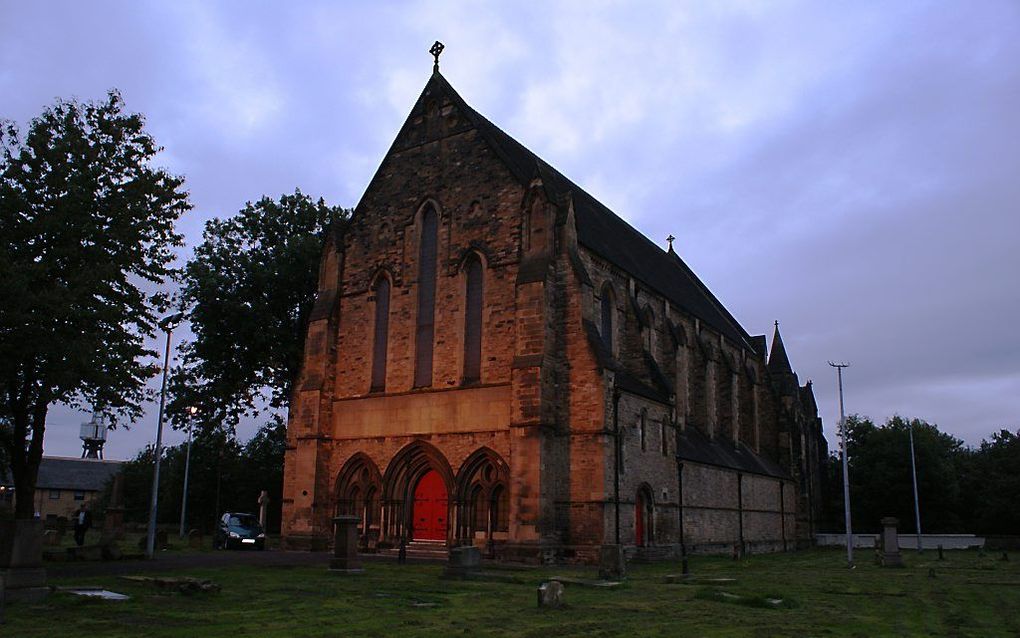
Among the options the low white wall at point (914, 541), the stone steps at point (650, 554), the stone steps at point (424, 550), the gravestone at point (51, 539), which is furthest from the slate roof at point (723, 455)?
the gravestone at point (51, 539)

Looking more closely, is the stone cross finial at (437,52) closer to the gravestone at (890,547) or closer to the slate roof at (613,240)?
the slate roof at (613,240)

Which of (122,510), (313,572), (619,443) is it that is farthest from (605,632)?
(122,510)

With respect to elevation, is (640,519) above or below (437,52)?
below

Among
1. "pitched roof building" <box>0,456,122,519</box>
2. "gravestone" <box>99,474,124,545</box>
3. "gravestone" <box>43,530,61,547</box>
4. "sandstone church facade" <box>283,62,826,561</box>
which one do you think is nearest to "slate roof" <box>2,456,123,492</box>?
"pitched roof building" <box>0,456,122,519</box>

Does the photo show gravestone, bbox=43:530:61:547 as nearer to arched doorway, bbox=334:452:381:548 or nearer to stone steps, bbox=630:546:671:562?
arched doorway, bbox=334:452:381:548

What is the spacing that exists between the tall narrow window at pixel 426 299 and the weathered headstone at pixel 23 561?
52.5 feet

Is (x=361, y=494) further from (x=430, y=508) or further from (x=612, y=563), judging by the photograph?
(x=612, y=563)

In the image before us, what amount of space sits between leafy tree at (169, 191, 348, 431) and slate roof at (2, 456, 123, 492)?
53.1 metres

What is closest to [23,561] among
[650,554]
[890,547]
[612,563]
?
[612,563]

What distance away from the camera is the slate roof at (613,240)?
32.0 meters

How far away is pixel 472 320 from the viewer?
30.1 m

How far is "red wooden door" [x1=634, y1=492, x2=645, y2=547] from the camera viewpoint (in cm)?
2983

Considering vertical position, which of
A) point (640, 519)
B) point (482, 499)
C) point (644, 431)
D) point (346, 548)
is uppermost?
point (644, 431)

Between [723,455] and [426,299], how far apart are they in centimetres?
1714
